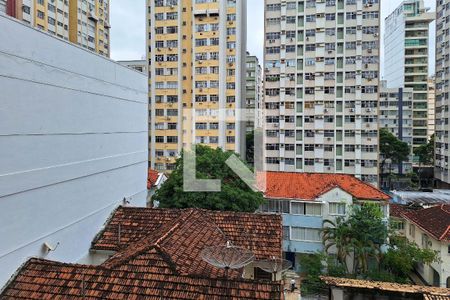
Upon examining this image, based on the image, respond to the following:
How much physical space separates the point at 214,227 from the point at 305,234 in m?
9.13

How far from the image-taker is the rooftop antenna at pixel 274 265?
24.9 ft

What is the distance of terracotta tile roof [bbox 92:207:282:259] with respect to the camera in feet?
29.0

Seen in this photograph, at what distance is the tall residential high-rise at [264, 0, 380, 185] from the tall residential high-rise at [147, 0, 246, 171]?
3.21 m

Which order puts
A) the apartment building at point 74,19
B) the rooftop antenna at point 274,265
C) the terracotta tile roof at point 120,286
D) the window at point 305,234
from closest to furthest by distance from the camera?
1. the terracotta tile roof at point 120,286
2. the rooftop antenna at point 274,265
3. the window at point 305,234
4. the apartment building at point 74,19

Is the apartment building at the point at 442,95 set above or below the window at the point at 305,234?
above

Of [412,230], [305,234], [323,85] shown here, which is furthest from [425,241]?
[323,85]

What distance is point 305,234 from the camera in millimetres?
17297

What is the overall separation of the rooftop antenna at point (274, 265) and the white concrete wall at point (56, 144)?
423cm

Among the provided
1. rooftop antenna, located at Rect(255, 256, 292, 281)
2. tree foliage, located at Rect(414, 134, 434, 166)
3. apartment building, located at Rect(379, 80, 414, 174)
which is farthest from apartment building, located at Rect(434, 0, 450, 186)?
rooftop antenna, located at Rect(255, 256, 292, 281)

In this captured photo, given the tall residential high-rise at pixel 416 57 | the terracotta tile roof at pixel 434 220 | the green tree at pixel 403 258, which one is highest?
the tall residential high-rise at pixel 416 57

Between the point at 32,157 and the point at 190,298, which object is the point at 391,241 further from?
the point at 32,157

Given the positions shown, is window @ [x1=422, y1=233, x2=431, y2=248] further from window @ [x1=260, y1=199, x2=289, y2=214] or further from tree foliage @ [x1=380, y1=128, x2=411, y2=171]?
tree foliage @ [x1=380, y1=128, x2=411, y2=171]

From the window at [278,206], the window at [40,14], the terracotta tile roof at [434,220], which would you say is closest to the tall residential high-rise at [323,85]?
the terracotta tile roof at [434,220]

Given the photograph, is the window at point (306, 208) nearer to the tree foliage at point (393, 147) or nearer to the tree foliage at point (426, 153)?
the tree foliage at point (393, 147)
